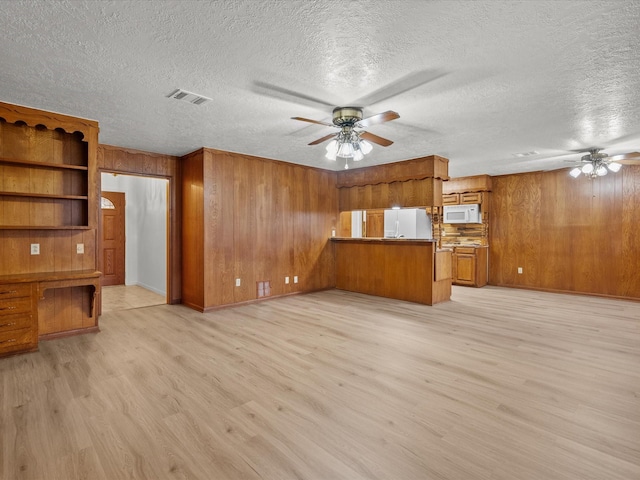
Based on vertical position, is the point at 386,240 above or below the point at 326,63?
below

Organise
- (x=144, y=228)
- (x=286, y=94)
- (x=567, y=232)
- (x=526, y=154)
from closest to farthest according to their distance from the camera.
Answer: (x=286, y=94), (x=526, y=154), (x=567, y=232), (x=144, y=228)

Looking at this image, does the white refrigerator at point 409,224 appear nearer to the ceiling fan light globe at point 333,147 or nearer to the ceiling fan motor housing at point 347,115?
the ceiling fan light globe at point 333,147

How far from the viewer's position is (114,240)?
757cm

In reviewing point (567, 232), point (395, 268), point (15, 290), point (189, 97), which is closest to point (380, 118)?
point (189, 97)

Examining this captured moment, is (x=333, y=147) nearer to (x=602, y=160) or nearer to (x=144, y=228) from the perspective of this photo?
(x=602, y=160)

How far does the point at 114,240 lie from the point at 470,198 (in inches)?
319

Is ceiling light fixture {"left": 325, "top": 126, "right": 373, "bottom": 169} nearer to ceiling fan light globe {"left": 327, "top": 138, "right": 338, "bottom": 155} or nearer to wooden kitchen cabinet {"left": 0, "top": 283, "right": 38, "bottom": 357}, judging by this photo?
ceiling fan light globe {"left": 327, "top": 138, "right": 338, "bottom": 155}

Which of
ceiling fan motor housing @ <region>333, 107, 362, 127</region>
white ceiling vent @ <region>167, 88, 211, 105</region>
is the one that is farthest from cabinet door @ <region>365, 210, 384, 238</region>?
white ceiling vent @ <region>167, 88, 211, 105</region>

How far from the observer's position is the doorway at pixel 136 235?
6711 mm

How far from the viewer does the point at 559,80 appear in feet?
9.16

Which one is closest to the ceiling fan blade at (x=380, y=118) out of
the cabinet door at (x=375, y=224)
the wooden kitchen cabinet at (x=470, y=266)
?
the wooden kitchen cabinet at (x=470, y=266)

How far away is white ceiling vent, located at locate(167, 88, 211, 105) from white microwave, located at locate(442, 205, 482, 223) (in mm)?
6306

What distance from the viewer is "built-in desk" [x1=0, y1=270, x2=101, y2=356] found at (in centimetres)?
331

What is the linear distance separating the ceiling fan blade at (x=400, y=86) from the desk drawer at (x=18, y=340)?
13.1 ft
